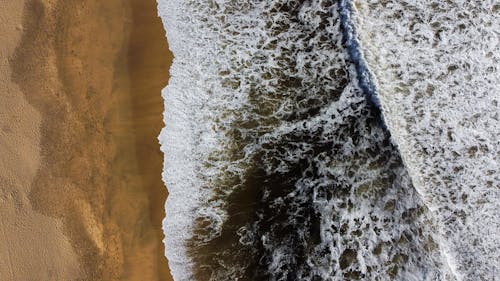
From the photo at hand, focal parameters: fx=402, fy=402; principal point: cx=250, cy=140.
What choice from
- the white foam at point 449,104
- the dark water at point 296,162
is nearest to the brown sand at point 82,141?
the dark water at point 296,162

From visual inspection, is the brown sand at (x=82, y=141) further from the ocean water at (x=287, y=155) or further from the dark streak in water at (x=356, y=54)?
the dark streak in water at (x=356, y=54)

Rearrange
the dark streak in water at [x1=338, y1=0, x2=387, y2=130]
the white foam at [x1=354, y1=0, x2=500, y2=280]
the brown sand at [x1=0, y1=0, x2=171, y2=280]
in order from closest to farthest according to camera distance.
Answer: the brown sand at [x1=0, y1=0, x2=171, y2=280] < the white foam at [x1=354, y1=0, x2=500, y2=280] < the dark streak in water at [x1=338, y1=0, x2=387, y2=130]

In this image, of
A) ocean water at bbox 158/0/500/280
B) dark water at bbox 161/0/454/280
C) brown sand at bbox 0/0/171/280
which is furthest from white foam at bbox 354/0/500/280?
brown sand at bbox 0/0/171/280

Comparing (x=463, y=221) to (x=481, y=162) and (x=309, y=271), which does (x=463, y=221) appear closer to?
(x=481, y=162)

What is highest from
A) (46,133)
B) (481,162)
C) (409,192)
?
(46,133)

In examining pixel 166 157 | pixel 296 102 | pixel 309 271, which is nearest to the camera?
pixel 309 271

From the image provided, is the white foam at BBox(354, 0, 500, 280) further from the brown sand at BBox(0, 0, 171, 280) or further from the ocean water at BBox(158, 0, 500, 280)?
the brown sand at BBox(0, 0, 171, 280)

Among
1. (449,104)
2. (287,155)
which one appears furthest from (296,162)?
(449,104)

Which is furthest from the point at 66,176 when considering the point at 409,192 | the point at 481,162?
the point at 481,162
